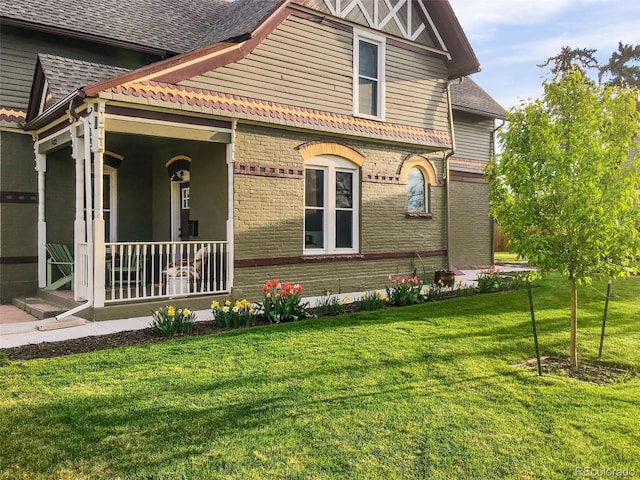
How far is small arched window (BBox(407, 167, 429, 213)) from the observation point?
1317 cm

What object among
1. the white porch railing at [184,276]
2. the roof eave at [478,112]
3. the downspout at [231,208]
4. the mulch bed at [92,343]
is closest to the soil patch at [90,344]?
the mulch bed at [92,343]

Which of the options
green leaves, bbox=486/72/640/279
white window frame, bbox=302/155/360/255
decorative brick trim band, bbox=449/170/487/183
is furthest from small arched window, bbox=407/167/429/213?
green leaves, bbox=486/72/640/279

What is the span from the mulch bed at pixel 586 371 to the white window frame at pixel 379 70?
7.21 m

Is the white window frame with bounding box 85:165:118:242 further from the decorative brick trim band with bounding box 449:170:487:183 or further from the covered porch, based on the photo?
the decorative brick trim band with bounding box 449:170:487:183

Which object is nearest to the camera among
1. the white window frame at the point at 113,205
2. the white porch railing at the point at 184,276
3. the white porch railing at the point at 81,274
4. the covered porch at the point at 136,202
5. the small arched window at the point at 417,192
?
the covered porch at the point at 136,202

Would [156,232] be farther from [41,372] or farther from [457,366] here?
[457,366]

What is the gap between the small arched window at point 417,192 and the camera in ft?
43.2

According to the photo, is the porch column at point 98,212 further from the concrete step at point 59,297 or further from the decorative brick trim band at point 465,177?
the decorative brick trim band at point 465,177

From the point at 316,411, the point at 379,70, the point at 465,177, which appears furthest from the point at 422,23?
the point at 316,411

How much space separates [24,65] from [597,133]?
34.0ft

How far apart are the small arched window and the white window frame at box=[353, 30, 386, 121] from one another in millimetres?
2015

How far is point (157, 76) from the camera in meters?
8.53

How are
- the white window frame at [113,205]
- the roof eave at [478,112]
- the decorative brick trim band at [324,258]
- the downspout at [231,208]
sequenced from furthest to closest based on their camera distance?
1. the roof eave at [478,112]
2. the white window frame at [113,205]
3. the decorative brick trim band at [324,258]
4. the downspout at [231,208]

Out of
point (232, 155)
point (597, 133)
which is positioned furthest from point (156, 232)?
point (597, 133)
